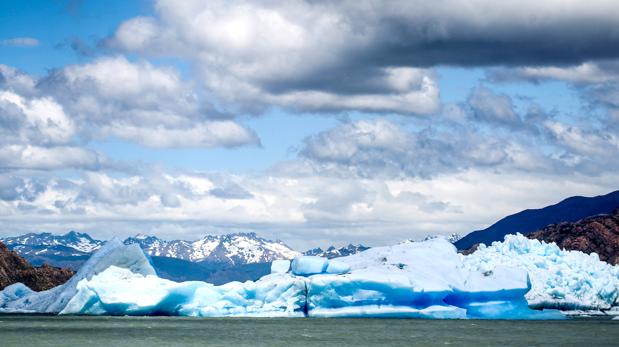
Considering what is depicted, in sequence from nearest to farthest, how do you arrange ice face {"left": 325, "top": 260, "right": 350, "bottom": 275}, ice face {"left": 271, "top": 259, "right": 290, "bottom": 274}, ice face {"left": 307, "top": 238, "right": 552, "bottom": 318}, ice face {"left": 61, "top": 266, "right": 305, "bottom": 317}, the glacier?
ice face {"left": 307, "top": 238, "right": 552, "bottom": 318}, the glacier, ice face {"left": 325, "top": 260, "right": 350, "bottom": 275}, ice face {"left": 61, "top": 266, "right": 305, "bottom": 317}, ice face {"left": 271, "top": 259, "right": 290, "bottom": 274}

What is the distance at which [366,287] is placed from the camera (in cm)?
6303

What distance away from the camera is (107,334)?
175ft

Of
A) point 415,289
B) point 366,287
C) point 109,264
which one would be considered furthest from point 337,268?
point 109,264

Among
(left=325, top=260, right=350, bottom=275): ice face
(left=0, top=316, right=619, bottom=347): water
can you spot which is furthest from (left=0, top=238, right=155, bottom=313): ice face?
(left=325, top=260, right=350, bottom=275): ice face

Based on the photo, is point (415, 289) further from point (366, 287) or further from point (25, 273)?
point (25, 273)

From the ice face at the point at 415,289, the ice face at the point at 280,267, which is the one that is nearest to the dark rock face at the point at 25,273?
the ice face at the point at 280,267

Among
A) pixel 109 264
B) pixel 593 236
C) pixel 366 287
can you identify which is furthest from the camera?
pixel 593 236

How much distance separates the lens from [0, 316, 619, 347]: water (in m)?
47.6

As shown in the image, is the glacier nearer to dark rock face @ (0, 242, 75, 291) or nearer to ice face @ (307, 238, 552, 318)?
ice face @ (307, 238, 552, 318)

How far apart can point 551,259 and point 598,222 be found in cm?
7423

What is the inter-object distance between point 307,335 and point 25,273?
3517 inches

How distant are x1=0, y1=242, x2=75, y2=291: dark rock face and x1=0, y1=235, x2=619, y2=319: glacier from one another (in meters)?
56.4

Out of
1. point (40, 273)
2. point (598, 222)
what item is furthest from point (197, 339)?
point (598, 222)

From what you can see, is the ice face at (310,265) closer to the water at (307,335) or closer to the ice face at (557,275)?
the water at (307,335)
